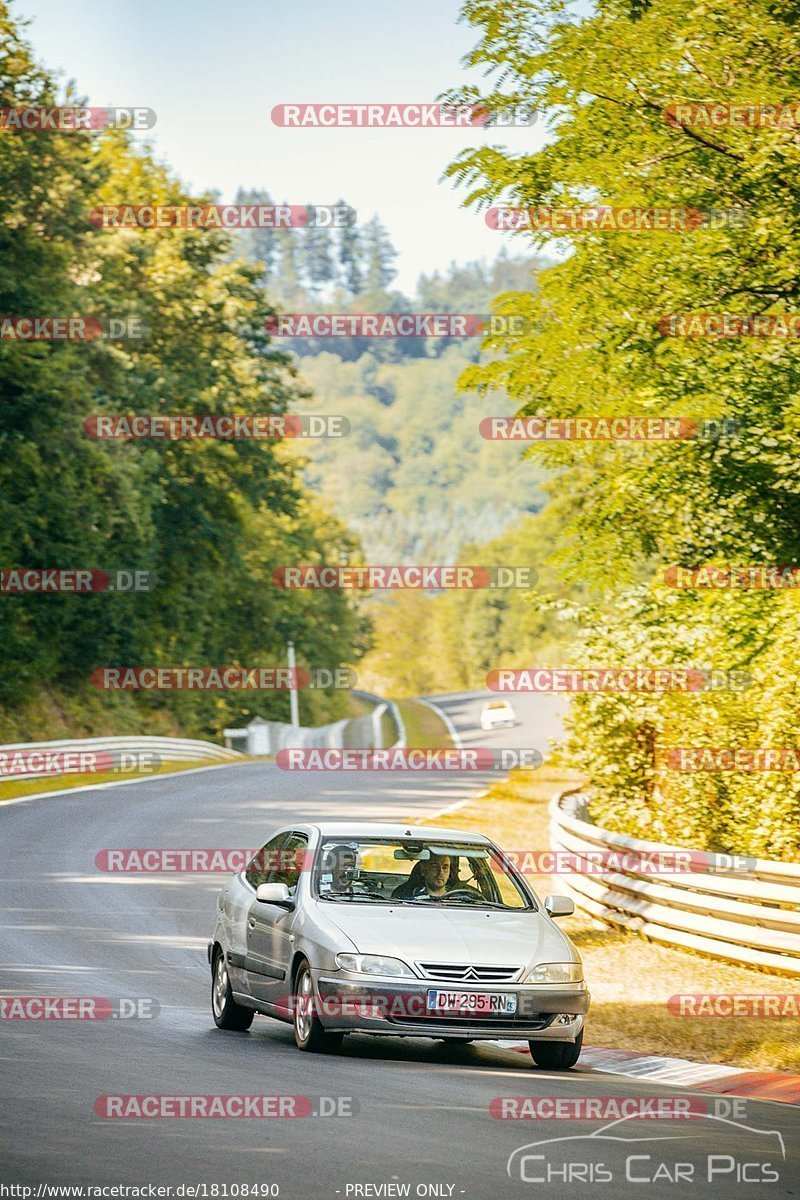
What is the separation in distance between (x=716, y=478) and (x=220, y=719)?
220 feet

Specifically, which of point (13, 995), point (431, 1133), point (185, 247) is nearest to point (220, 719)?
point (185, 247)

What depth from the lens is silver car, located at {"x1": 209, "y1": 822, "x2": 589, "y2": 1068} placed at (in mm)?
9992

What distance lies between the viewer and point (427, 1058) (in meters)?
10.8

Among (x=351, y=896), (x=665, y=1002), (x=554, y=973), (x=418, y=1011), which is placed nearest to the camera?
(x=418, y=1011)

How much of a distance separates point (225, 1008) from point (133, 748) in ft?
115

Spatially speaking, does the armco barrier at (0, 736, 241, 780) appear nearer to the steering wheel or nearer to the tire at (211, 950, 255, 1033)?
the tire at (211, 950, 255, 1033)

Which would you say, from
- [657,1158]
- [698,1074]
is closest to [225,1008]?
[698,1074]

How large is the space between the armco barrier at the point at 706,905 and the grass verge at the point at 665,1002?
136mm

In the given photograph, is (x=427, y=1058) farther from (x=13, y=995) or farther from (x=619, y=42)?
(x=619, y=42)

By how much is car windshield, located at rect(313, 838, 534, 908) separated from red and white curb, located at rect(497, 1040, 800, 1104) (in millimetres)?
1163

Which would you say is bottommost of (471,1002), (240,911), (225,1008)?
(225,1008)

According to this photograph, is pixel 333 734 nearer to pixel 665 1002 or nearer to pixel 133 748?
pixel 133 748

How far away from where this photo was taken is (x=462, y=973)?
10.0 metres

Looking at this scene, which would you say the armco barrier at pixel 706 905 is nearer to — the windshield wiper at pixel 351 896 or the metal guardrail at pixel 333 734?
the windshield wiper at pixel 351 896
